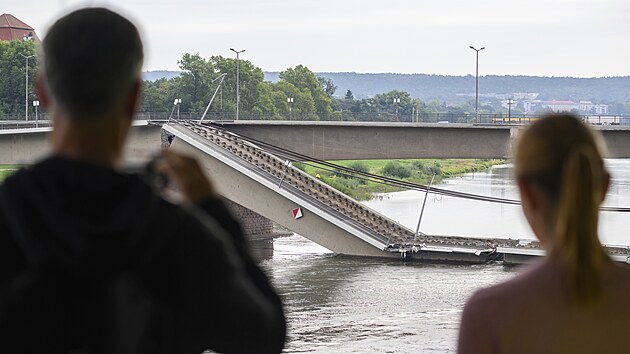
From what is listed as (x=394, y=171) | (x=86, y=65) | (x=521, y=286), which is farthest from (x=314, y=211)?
(x=394, y=171)

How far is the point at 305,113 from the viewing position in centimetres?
9112

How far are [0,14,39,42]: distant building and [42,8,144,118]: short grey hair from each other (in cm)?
11968

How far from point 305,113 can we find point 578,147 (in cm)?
8907

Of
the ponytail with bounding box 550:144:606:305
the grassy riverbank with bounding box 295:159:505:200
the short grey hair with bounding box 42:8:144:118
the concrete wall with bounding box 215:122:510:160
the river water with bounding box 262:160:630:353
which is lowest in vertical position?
the grassy riverbank with bounding box 295:159:505:200

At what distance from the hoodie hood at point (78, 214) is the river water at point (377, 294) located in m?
18.1

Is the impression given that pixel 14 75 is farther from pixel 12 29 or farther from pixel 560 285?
pixel 560 285

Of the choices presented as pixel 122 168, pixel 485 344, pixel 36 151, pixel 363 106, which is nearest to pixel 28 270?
pixel 122 168

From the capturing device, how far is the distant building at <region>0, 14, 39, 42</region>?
11922 centimetres

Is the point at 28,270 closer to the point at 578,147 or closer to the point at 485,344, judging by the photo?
the point at 485,344

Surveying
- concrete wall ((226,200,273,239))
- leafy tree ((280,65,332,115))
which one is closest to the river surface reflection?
concrete wall ((226,200,273,239))

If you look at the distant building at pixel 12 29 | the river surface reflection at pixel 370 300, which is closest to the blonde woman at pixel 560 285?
the river surface reflection at pixel 370 300

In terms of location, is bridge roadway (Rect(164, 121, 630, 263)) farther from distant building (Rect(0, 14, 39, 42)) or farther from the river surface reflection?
distant building (Rect(0, 14, 39, 42))

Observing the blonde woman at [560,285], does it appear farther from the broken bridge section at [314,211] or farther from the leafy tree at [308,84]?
the leafy tree at [308,84]

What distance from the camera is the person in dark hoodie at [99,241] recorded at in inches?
69.9
